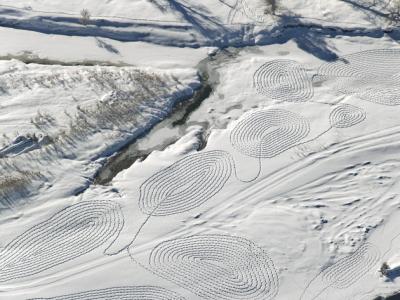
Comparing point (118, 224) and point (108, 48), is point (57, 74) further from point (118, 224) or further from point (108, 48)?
point (118, 224)

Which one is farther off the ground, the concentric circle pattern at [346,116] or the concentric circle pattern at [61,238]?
the concentric circle pattern at [346,116]

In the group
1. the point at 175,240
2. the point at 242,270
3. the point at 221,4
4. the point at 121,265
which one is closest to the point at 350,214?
the point at 242,270

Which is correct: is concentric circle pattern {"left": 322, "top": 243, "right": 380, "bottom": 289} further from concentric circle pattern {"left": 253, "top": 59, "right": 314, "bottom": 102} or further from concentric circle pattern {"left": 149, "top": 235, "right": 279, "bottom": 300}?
concentric circle pattern {"left": 253, "top": 59, "right": 314, "bottom": 102}

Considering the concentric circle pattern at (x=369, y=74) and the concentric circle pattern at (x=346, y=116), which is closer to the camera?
the concentric circle pattern at (x=346, y=116)

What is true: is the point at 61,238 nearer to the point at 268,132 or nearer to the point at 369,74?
the point at 268,132

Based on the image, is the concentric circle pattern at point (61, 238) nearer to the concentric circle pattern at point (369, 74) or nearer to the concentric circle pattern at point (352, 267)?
the concentric circle pattern at point (352, 267)

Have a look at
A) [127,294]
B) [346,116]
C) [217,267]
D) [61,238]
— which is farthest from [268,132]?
[61,238]

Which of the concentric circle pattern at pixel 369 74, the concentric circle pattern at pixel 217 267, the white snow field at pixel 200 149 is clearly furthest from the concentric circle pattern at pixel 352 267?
the concentric circle pattern at pixel 369 74
